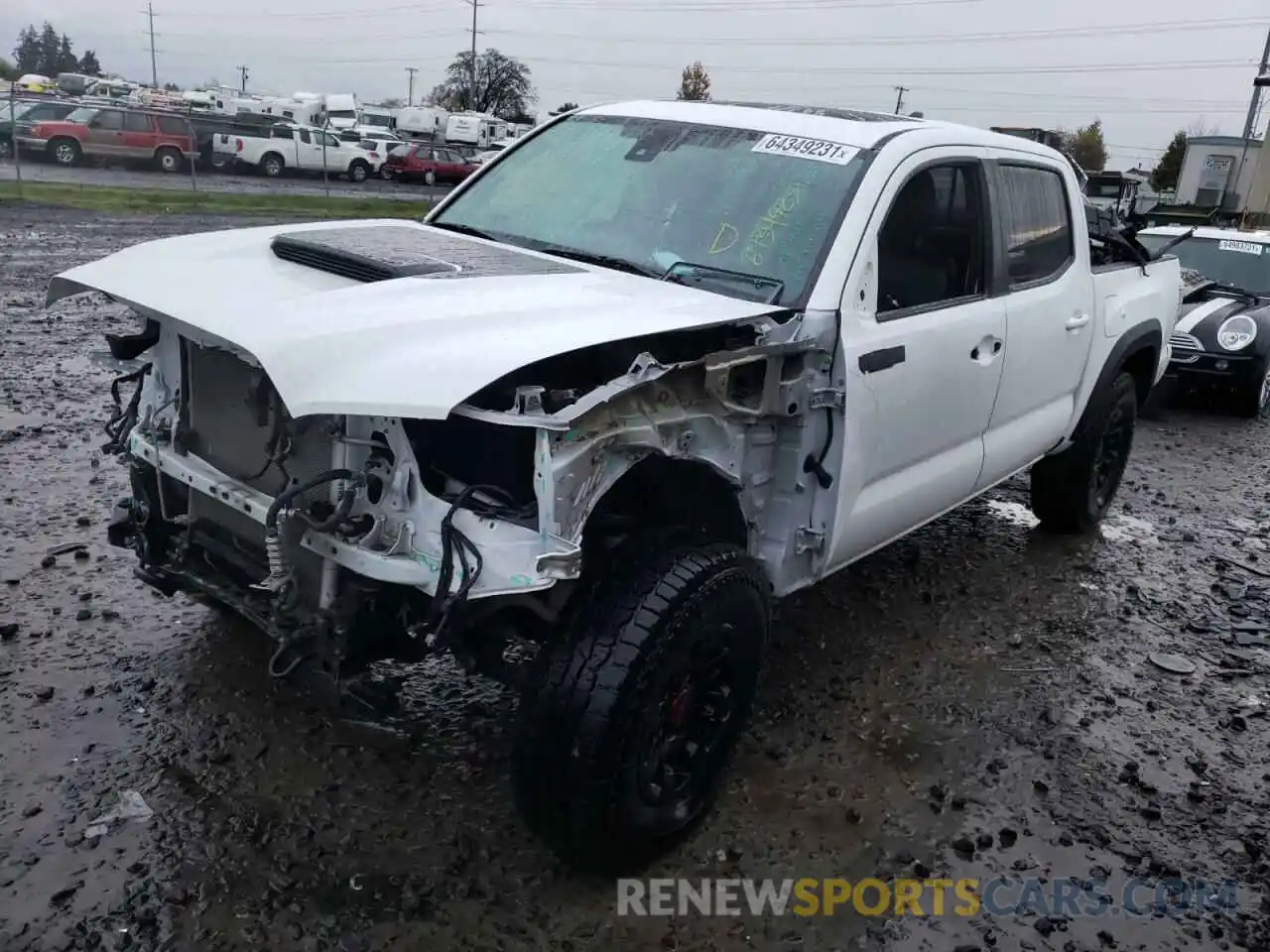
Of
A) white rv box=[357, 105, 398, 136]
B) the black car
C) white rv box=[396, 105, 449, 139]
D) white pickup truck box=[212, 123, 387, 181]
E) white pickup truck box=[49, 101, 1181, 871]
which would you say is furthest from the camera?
white rv box=[396, 105, 449, 139]

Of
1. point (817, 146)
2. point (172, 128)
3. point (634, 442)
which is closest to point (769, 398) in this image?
point (634, 442)

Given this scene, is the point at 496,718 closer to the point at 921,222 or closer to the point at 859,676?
the point at 859,676

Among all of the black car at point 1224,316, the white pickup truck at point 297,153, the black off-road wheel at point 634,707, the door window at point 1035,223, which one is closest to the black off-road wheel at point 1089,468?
the door window at point 1035,223

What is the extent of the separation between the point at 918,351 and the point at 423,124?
48040mm

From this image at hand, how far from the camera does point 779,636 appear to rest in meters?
4.47

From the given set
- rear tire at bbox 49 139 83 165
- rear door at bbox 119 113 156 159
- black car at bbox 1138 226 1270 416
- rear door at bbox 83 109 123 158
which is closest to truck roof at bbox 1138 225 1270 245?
black car at bbox 1138 226 1270 416

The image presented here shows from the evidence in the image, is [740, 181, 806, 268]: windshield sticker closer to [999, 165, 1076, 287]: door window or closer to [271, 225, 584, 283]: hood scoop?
[271, 225, 584, 283]: hood scoop

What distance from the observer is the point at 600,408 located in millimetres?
2635

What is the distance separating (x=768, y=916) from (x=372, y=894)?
104 cm

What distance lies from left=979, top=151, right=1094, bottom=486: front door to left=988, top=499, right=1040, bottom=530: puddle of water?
1.22 metres

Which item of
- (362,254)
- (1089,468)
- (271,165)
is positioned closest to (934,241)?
(362,254)

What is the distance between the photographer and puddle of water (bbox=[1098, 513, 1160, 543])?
239 inches

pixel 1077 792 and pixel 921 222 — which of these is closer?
pixel 1077 792

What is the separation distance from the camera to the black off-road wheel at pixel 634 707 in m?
2.67
